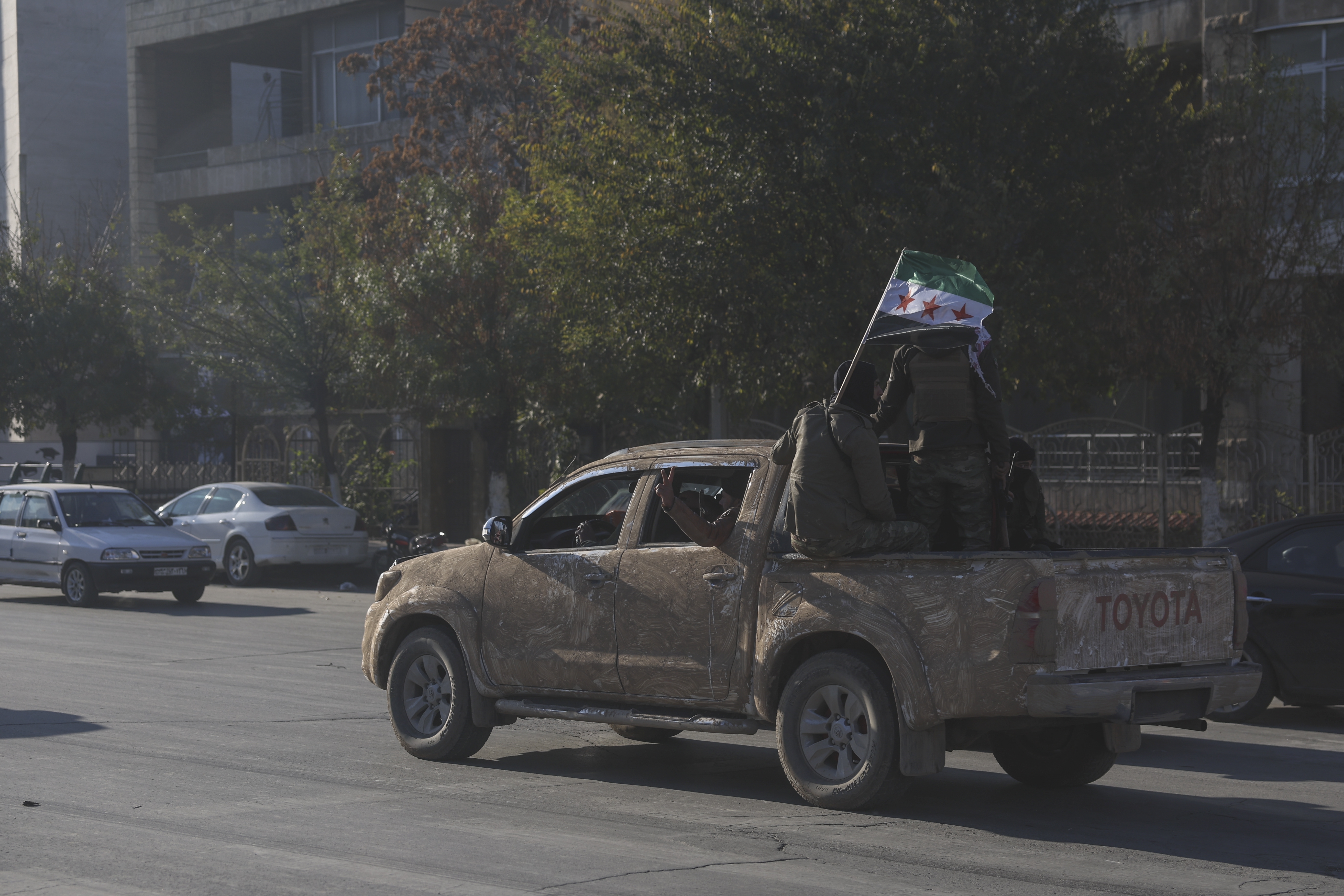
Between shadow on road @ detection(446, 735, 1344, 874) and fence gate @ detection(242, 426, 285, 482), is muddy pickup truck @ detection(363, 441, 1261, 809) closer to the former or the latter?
shadow on road @ detection(446, 735, 1344, 874)

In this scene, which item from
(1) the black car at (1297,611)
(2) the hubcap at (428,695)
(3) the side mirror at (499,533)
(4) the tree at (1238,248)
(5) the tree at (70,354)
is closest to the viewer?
(3) the side mirror at (499,533)

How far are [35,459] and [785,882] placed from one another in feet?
129

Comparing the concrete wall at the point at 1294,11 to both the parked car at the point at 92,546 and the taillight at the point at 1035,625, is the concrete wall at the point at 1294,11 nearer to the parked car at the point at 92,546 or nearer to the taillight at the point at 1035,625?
the parked car at the point at 92,546

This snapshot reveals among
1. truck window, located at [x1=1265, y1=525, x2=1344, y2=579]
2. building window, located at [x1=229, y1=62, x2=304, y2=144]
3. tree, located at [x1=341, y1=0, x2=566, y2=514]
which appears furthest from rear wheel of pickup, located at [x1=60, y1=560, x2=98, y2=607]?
building window, located at [x1=229, y1=62, x2=304, y2=144]

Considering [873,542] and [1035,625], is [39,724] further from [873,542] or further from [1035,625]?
Result: [1035,625]

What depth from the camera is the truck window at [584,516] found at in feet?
26.7

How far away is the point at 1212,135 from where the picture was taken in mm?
16297

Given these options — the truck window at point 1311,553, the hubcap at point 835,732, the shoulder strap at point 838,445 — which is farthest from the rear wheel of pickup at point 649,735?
the truck window at point 1311,553

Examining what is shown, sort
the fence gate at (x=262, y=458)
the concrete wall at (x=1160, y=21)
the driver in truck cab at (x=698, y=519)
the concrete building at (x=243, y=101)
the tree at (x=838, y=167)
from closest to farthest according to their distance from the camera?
the driver in truck cab at (x=698, y=519)
the tree at (x=838, y=167)
the concrete wall at (x=1160, y=21)
the fence gate at (x=262, y=458)
the concrete building at (x=243, y=101)

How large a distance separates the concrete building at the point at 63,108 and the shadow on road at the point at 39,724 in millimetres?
42386

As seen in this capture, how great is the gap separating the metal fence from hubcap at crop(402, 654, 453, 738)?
1166cm

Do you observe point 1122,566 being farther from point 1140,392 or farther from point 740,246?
point 1140,392

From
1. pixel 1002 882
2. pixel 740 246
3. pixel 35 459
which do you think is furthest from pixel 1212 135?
pixel 35 459

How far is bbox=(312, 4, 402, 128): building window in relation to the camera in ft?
130
